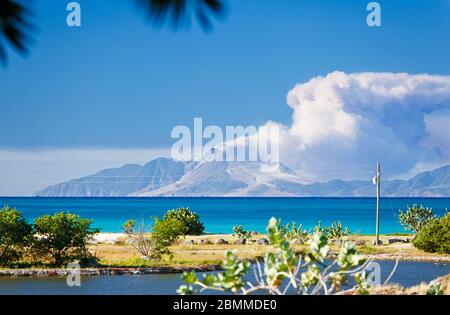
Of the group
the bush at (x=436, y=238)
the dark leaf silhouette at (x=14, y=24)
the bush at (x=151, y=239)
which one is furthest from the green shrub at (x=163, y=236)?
the dark leaf silhouette at (x=14, y=24)

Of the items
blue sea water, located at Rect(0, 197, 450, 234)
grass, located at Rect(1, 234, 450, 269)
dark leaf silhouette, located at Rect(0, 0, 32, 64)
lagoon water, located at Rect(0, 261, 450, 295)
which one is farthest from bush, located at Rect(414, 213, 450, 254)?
dark leaf silhouette, located at Rect(0, 0, 32, 64)

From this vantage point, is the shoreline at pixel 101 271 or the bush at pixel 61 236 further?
the bush at pixel 61 236

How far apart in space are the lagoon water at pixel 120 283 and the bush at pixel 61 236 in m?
2.11

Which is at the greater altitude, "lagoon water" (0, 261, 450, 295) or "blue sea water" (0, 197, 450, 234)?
"lagoon water" (0, 261, 450, 295)

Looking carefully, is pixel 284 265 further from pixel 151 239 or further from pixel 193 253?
pixel 193 253

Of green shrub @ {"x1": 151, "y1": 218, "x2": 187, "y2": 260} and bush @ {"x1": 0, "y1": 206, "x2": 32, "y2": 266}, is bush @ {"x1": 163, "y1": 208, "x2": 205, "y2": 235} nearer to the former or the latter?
green shrub @ {"x1": 151, "y1": 218, "x2": 187, "y2": 260}

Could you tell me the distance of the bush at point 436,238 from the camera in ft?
88.2

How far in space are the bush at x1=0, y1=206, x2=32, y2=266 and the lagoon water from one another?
6.70 feet

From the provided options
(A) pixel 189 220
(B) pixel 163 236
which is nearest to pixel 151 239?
(B) pixel 163 236

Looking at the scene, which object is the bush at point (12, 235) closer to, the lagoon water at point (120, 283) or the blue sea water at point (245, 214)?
the lagoon water at point (120, 283)

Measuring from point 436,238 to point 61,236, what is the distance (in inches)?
532

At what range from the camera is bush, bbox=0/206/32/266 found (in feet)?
71.3

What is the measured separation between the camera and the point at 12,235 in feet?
71.6

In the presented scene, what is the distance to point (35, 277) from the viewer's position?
66.8ft
